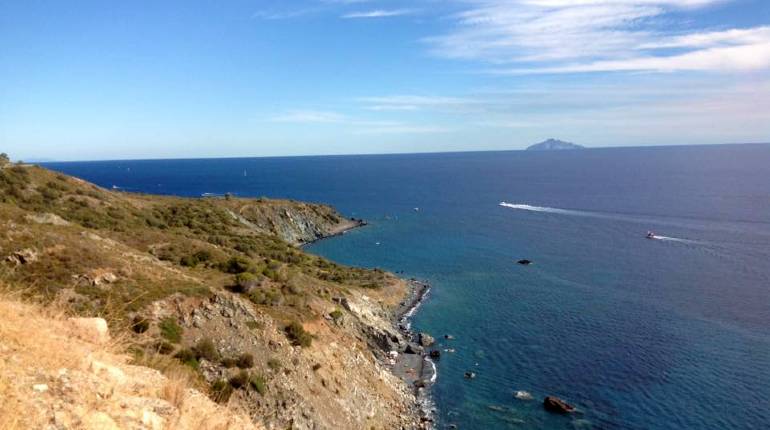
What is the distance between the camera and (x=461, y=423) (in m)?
40.1

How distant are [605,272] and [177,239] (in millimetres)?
70456

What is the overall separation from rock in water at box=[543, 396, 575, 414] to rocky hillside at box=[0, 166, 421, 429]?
12.0 meters

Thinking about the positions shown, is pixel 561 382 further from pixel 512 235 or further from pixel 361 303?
pixel 512 235

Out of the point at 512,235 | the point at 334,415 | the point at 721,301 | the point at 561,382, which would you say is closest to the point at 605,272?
the point at 721,301

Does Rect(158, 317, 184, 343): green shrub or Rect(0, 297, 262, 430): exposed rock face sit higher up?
Rect(0, 297, 262, 430): exposed rock face

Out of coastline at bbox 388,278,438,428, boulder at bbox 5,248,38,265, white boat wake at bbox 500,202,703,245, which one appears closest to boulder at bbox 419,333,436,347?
coastline at bbox 388,278,438,428

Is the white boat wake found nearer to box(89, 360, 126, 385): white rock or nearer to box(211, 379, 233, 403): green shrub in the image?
box(211, 379, 233, 403): green shrub

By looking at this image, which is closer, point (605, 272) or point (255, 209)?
point (605, 272)

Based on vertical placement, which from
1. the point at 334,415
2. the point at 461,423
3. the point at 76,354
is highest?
the point at 76,354

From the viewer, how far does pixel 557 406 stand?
4181 cm

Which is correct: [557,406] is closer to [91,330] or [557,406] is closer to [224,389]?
[224,389]

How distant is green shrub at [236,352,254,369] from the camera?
31562 mm

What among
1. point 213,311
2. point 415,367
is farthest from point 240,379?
point 415,367

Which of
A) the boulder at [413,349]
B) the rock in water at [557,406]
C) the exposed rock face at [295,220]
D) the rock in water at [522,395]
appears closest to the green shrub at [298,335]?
the boulder at [413,349]
